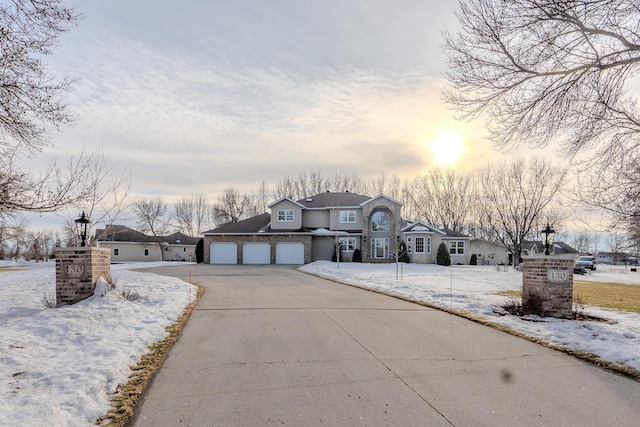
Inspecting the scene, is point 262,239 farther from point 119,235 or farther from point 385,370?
point 385,370

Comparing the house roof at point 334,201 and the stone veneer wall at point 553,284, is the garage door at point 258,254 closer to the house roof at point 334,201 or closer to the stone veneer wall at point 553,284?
the house roof at point 334,201

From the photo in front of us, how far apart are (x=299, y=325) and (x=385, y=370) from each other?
3.16m

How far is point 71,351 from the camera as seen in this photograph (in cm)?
576

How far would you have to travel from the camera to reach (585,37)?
29.0 ft

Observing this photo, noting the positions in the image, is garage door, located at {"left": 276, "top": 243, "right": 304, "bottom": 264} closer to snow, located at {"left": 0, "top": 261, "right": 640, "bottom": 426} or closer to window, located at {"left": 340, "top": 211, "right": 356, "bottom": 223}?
Answer: window, located at {"left": 340, "top": 211, "right": 356, "bottom": 223}

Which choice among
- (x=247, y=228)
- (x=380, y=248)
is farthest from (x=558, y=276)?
(x=247, y=228)

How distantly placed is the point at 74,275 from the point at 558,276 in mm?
11001

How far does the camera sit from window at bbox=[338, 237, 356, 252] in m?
37.4

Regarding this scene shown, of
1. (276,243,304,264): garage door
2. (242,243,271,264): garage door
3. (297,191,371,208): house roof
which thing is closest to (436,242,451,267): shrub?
(297,191,371,208): house roof

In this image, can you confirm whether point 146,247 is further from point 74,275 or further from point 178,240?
point 74,275

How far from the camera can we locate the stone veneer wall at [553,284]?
9234 mm

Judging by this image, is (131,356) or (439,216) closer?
(131,356)

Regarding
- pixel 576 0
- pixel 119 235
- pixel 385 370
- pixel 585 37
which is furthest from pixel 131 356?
pixel 119 235

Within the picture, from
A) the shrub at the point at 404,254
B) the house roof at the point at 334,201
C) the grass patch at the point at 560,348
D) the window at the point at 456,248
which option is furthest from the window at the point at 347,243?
the grass patch at the point at 560,348
